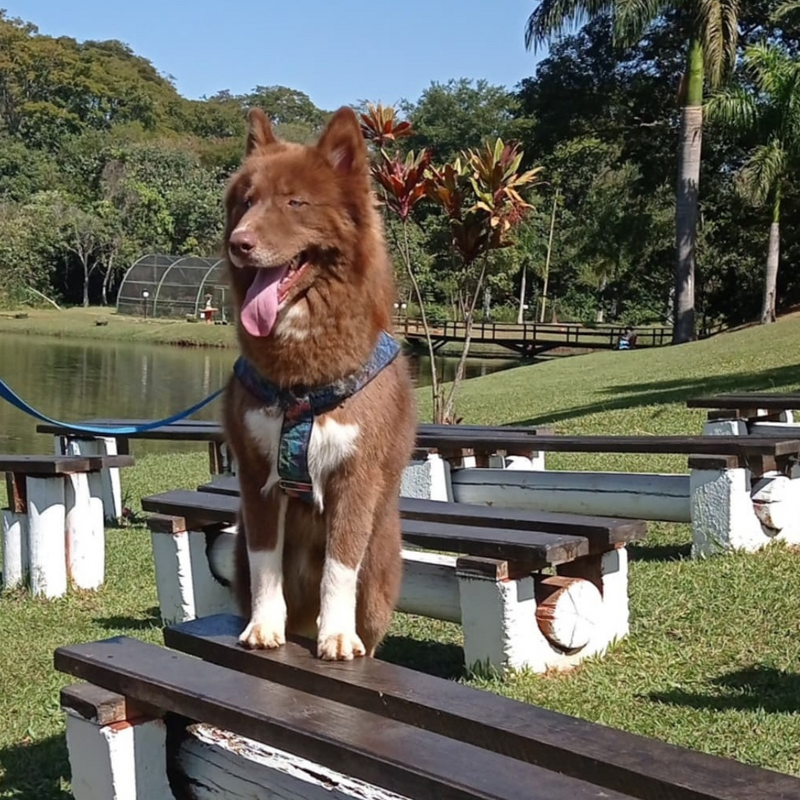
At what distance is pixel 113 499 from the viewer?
10.4m

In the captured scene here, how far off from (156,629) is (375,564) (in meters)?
2.92

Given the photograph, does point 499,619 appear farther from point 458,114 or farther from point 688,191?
point 458,114

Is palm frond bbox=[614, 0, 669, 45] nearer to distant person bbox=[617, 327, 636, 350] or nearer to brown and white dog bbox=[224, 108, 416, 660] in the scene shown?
distant person bbox=[617, 327, 636, 350]

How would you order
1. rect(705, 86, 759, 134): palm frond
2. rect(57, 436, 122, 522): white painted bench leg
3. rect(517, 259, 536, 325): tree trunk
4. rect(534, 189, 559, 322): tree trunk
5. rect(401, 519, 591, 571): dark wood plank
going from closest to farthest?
rect(401, 519, 591, 571): dark wood plank
rect(57, 436, 122, 522): white painted bench leg
rect(705, 86, 759, 134): palm frond
rect(534, 189, 559, 322): tree trunk
rect(517, 259, 536, 325): tree trunk

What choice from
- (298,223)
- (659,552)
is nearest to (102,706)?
(298,223)

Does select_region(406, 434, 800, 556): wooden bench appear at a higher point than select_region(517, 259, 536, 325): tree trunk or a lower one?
Result: lower

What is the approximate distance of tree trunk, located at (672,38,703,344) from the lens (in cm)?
3145

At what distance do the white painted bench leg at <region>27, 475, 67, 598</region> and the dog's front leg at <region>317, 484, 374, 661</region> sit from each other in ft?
13.3

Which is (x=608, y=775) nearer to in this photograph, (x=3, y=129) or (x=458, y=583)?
(x=458, y=583)

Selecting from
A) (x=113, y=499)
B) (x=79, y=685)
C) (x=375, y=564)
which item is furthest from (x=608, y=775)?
(x=113, y=499)

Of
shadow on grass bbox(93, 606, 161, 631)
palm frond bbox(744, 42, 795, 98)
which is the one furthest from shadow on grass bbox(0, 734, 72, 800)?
palm frond bbox(744, 42, 795, 98)

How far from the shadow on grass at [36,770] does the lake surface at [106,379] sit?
26.6 feet

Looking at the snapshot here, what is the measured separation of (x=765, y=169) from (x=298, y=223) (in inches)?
1158

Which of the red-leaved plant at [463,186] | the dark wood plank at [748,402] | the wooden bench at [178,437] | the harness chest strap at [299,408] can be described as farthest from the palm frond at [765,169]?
the harness chest strap at [299,408]
